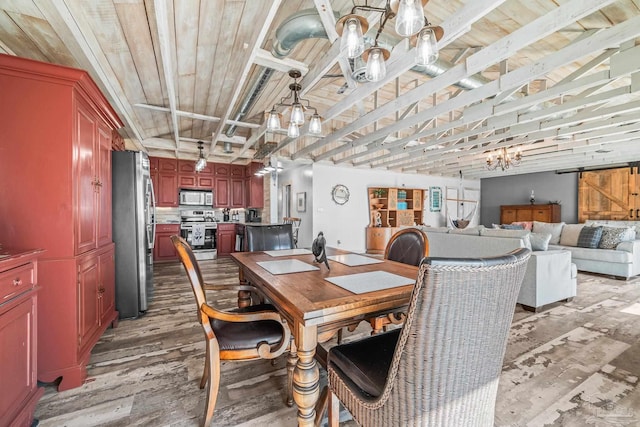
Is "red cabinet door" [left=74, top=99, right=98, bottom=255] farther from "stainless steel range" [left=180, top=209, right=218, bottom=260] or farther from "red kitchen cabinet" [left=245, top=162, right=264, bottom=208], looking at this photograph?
"red kitchen cabinet" [left=245, top=162, right=264, bottom=208]

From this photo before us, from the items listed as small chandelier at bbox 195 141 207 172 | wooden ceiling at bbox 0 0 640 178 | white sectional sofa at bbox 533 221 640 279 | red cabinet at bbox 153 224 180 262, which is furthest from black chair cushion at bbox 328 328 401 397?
red cabinet at bbox 153 224 180 262

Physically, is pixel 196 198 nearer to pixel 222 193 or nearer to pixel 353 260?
pixel 222 193

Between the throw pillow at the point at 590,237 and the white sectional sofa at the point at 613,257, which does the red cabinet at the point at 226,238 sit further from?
the throw pillow at the point at 590,237

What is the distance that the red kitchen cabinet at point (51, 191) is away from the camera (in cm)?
161

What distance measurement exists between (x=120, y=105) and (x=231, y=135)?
79.6 inches

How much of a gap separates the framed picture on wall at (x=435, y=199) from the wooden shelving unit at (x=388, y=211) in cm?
99

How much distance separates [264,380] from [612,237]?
6.31m

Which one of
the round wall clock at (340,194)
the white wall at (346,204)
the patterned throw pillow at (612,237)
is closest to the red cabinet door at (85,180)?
the white wall at (346,204)

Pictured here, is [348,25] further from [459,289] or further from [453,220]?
[453,220]

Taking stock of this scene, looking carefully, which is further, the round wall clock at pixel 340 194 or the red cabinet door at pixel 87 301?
the round wall clock at pixel 340 194

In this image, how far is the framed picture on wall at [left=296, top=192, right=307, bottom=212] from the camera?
284 inches

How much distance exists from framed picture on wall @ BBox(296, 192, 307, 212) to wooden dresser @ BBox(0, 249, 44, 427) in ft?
19.1

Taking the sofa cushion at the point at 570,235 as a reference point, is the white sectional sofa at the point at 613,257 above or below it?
below

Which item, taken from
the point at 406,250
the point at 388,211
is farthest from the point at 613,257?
the point at 406,250
